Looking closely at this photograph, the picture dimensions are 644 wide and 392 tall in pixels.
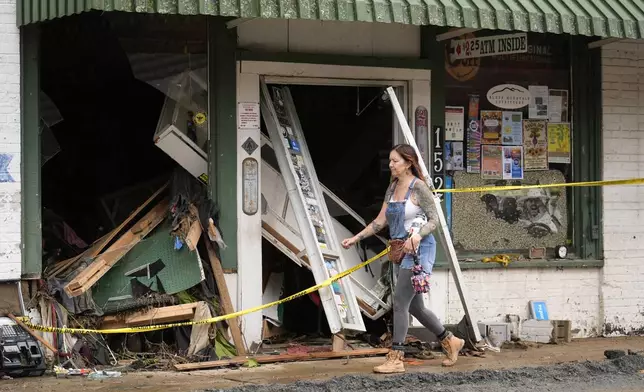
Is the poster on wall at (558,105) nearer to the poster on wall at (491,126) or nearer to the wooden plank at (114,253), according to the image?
the poster on wall at (491,126)

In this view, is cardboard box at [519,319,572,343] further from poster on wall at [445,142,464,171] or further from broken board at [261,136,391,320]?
poster on wall at [445,142,464,171]

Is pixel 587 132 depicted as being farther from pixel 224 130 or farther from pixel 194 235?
pixel 194 235

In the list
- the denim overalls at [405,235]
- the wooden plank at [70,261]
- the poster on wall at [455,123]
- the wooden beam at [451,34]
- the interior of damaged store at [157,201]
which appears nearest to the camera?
the denim overalls at [405,235]

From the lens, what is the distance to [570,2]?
9.45 metres

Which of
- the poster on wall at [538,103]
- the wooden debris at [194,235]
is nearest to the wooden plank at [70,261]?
the wooden debris at [194,235]

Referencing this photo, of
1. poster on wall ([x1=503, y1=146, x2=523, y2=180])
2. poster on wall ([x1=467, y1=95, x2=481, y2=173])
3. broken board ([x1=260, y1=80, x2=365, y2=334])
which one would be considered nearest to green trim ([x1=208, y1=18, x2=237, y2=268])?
broken board ([x1=260, y1=80, x2=365, y2=334])

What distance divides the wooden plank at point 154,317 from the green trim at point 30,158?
2.57ft

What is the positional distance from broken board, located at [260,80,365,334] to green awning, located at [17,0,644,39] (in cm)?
143

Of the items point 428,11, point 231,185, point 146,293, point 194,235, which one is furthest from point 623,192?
point 146,293

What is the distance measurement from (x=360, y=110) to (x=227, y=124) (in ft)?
7.25

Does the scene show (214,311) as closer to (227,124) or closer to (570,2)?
(227,124)

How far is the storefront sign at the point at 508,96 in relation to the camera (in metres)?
10.5

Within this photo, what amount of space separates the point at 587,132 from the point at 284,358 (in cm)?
412

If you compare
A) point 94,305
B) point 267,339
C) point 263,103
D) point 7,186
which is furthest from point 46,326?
point 263,103
